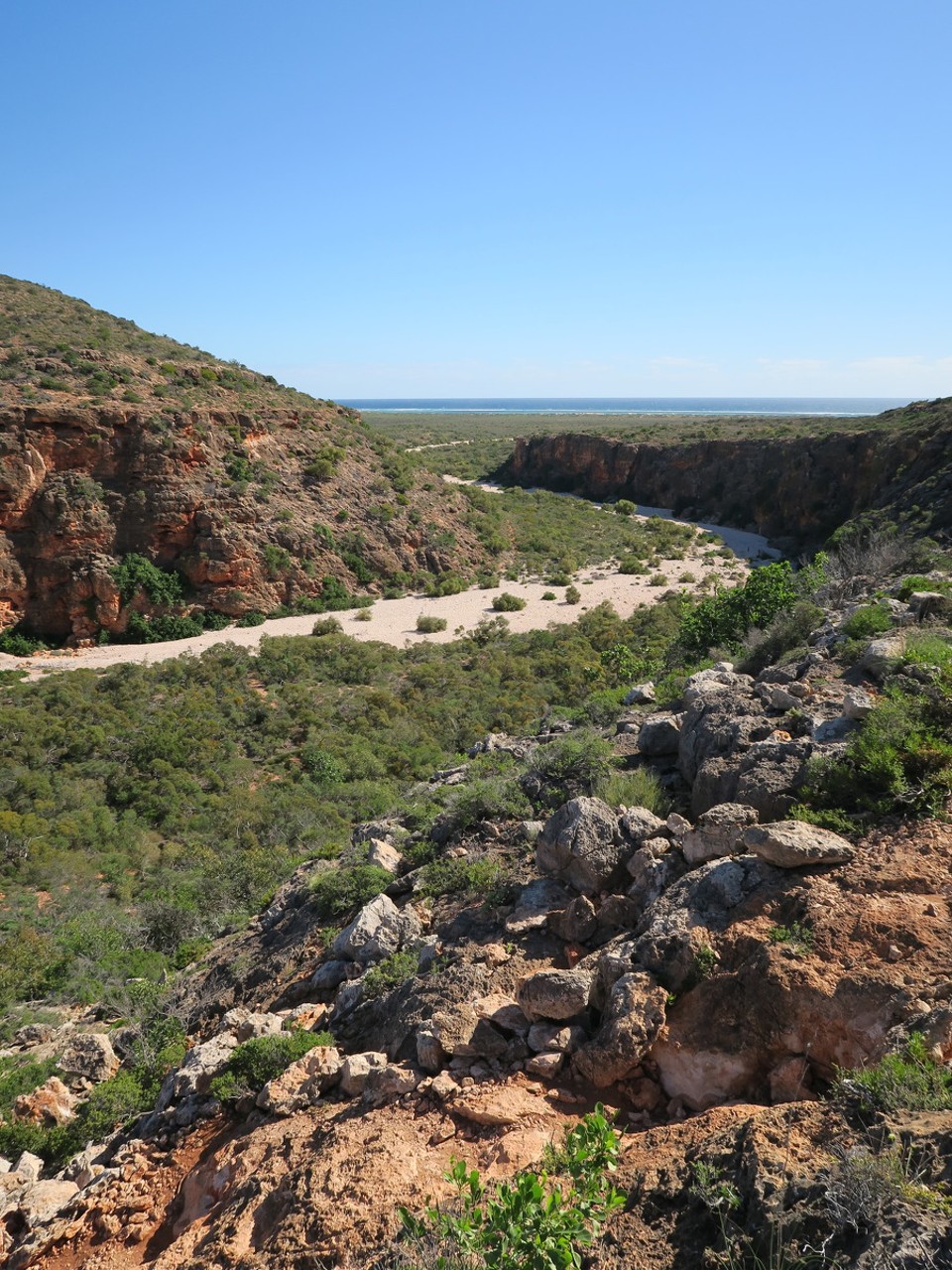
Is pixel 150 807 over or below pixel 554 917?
below

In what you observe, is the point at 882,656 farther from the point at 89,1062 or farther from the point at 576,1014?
the point at 89,1062

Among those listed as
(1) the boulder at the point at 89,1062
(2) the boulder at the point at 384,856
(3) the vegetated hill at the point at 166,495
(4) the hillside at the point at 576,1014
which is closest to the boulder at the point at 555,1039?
(4) the hillside at the point at 576,1014

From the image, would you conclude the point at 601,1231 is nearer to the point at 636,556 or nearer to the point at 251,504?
the point at 251,504

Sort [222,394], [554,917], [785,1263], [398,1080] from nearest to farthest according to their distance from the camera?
[785,1263], [398,1080], [554,917], [222,394]

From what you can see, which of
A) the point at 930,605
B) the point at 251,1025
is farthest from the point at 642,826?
the point at 930,605

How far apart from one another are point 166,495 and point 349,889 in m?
20.9

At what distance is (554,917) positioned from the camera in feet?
16.0

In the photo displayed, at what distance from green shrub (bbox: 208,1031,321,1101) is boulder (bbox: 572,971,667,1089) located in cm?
189

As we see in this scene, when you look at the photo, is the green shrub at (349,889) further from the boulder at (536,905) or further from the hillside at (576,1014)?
the boulder at (536,905)

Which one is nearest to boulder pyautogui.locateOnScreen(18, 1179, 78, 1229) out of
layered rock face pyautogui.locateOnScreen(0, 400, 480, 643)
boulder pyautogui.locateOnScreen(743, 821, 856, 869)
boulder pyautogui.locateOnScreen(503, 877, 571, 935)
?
boulder pyautogui.locateOnScreen(503, 877, 571, 935)

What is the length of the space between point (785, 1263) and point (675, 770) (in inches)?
179

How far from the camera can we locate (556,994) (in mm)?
3889

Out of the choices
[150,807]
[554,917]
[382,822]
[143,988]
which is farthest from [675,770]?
[150,807]

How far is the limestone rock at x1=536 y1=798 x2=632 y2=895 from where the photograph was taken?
502cm
